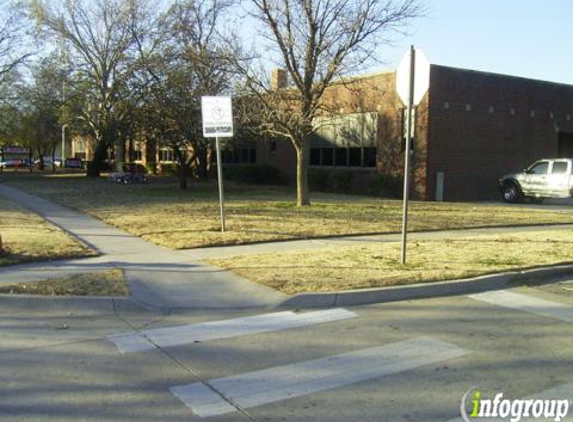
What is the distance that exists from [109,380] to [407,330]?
3.06 meters

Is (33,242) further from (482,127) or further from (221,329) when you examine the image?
(482,127)

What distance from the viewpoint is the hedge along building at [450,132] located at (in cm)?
2500

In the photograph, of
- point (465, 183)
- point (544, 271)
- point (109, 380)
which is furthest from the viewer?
point (465, 183)

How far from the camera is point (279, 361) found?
555cm

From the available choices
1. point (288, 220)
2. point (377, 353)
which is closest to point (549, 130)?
point (288, 220)

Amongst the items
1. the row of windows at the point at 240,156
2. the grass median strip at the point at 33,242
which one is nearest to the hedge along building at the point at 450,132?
the row of windows at the point at 240,156

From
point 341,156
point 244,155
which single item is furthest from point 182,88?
point 244,155

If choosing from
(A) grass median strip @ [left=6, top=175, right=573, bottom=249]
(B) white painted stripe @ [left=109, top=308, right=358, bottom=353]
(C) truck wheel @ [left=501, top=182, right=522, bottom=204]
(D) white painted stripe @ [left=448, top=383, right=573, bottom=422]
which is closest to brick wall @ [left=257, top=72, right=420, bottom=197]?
(C) truck wheel @ [left=501, top=182, right=522, bottom=204]

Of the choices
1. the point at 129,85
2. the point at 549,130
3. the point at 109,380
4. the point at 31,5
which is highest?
the point at 31,5

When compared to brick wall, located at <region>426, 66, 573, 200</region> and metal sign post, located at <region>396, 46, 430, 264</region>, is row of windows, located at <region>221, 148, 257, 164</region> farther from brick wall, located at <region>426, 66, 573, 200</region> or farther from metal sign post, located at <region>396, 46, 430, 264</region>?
metal sign post, located at <region>396, 46, 430, 264</region>

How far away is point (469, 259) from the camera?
33.7 ft

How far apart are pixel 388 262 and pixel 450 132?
1670 cm

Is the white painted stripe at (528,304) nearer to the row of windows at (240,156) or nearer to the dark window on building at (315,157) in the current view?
the dark window on building at (315,157)

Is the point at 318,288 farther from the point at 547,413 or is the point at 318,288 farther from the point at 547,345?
the point at 547,413
